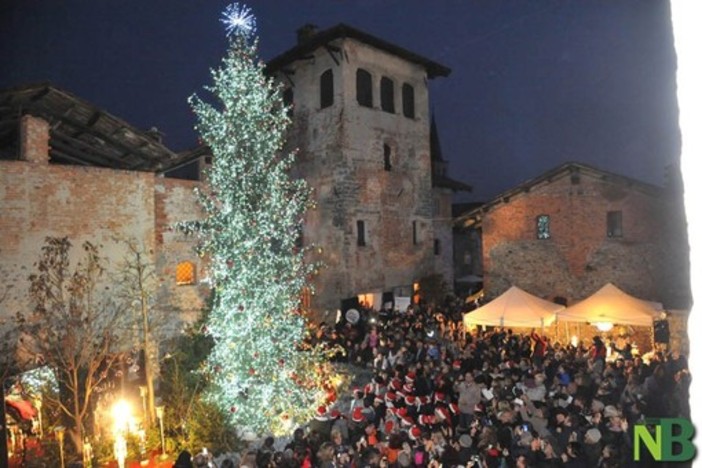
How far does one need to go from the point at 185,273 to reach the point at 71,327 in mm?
5063

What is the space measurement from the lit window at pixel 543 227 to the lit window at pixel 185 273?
13709mm

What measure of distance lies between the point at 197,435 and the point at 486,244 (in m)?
14.5

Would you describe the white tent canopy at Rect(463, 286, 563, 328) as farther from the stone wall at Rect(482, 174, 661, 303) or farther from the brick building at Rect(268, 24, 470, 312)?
the brick building at Rect(268, 24, 470, 312)

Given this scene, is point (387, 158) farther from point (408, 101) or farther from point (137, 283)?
point (137, 283)

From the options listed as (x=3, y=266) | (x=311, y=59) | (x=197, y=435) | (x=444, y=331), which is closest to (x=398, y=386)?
(x=197, y=435)

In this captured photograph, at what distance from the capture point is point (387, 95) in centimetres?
2486

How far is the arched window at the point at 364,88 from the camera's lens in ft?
76.8

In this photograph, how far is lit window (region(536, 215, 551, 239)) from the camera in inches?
818

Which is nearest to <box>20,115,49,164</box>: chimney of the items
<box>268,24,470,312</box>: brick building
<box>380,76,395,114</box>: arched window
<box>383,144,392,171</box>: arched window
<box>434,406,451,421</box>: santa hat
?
<box>434,406,451,421</box>: santa hat

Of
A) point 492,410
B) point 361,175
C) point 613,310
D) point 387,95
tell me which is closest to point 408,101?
point 387,95

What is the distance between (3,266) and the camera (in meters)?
12.6

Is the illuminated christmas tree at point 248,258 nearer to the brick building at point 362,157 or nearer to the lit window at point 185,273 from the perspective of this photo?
the lit window at point 185,273

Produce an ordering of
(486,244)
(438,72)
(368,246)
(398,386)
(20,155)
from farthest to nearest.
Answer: (438,72) < (368,246) < (486,244) < (20,155) < (398,386)

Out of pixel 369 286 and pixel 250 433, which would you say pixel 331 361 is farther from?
pixel 369 286
